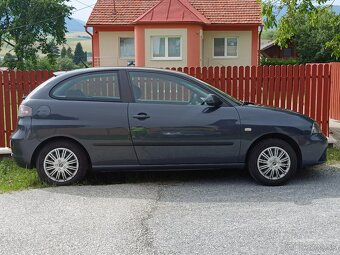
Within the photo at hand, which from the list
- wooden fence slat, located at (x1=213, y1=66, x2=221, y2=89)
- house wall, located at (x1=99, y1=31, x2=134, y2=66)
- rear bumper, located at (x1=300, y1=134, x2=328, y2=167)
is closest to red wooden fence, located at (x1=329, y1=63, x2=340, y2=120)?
wooden fence slat, located at (x1=213, y1=66, x2=221, y2=89)

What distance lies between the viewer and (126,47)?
26.4 meters

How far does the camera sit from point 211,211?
539 cm

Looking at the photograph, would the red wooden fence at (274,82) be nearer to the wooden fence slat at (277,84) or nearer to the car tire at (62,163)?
the wooden fence slat at (277,84)

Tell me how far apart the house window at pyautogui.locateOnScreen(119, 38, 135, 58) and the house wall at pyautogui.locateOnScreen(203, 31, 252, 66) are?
13.5 ft

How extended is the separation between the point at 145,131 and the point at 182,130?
1.67 ft

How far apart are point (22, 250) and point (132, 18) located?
22605mm

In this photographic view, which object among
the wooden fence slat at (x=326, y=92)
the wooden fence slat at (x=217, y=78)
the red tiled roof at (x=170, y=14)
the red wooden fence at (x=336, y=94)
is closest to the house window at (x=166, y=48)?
the red tiled roof at (x=170, y=14)

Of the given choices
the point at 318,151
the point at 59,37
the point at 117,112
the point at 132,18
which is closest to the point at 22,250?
Result: the point at 117,112

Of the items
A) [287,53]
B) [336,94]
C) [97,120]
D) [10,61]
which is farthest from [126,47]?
[287,53]

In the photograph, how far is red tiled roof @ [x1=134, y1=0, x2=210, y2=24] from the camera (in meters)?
23.4

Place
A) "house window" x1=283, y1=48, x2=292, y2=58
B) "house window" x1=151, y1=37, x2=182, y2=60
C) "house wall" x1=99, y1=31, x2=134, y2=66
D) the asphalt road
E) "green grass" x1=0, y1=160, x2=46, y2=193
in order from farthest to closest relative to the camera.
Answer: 1. "house window" x1=283, y1=48, x2=292, y2=58
2. "house wall" x1=99, y1=31, x2=134, y2=66
3. "house window" x1=151, y1=37, x2=182, y2=60
4. "green grass" x1=0, y1=160, x2=46, y2=193
5. the asphalt road

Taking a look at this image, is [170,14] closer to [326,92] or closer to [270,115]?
[326,92]

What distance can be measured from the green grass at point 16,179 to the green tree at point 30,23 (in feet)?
131

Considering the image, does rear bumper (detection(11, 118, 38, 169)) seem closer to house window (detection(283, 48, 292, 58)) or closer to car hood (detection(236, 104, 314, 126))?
car hood (detection(236, 104, 314, 126))
